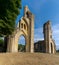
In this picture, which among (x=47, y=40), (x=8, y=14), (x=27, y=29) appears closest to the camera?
(x=8, y=14)

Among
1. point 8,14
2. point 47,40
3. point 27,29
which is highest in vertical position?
point 27,29

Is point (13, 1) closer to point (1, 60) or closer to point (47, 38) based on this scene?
point (1, 60)

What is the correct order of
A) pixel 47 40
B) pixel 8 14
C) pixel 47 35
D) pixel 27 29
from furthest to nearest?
1. pixel 47 35
2. pixel 47 40
3. pixel 27 29
4. pixel 8 14

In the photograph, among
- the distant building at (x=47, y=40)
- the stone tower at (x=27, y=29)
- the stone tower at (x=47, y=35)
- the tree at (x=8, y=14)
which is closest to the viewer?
the tree at (x=8, y=14)

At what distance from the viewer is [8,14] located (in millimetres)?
23531

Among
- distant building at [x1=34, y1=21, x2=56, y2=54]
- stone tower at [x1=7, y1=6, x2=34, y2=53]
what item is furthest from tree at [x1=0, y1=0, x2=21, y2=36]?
distant building at [x1=34, y1=21, x2=56, y2=54]

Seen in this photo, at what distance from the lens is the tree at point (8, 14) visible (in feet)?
75.0

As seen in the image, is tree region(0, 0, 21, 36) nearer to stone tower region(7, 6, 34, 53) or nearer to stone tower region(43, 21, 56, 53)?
stone tower region(7, 6, 34, 53)

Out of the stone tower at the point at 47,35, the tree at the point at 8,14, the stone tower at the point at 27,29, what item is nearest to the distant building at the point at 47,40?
the stone tower at the point at 47,35

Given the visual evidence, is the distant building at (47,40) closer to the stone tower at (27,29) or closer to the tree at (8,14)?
the stone tower at (27,29)

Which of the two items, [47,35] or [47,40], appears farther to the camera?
[47,35]

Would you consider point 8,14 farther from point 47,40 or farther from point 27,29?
point 47,40

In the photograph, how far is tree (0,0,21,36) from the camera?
75.0 feet

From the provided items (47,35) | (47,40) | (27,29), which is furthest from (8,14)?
(47,35)
